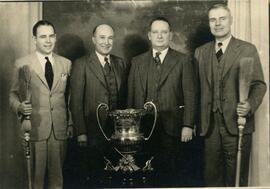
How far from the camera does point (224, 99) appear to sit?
390 cm

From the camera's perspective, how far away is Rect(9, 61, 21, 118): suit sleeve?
393 cm

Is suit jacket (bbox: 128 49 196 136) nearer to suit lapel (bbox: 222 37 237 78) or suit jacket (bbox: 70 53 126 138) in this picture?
suit jacket (bbox: 70 53 126 138)

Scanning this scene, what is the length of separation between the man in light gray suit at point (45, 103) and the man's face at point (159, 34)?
663 millimetres

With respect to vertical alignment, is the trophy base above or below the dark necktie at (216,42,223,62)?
below

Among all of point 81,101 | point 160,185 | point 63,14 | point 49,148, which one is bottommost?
point 160,185

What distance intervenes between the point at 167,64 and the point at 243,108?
65 cm

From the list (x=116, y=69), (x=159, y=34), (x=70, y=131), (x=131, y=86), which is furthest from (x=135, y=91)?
(x=70, y=131)

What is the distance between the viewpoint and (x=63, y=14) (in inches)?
156

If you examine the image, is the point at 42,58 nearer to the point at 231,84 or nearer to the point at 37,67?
the point at 37,67

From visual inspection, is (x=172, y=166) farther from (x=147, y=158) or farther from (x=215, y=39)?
(x=215, y=39)

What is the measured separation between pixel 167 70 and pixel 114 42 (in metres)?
0.45

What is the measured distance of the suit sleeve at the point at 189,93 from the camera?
393cm

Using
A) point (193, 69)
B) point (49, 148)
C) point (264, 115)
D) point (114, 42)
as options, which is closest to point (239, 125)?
point (264, 115)

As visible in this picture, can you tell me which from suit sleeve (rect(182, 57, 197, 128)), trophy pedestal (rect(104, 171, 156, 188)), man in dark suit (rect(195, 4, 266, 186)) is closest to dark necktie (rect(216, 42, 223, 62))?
man in dark suit (rect(195, 4, 266, 186))
